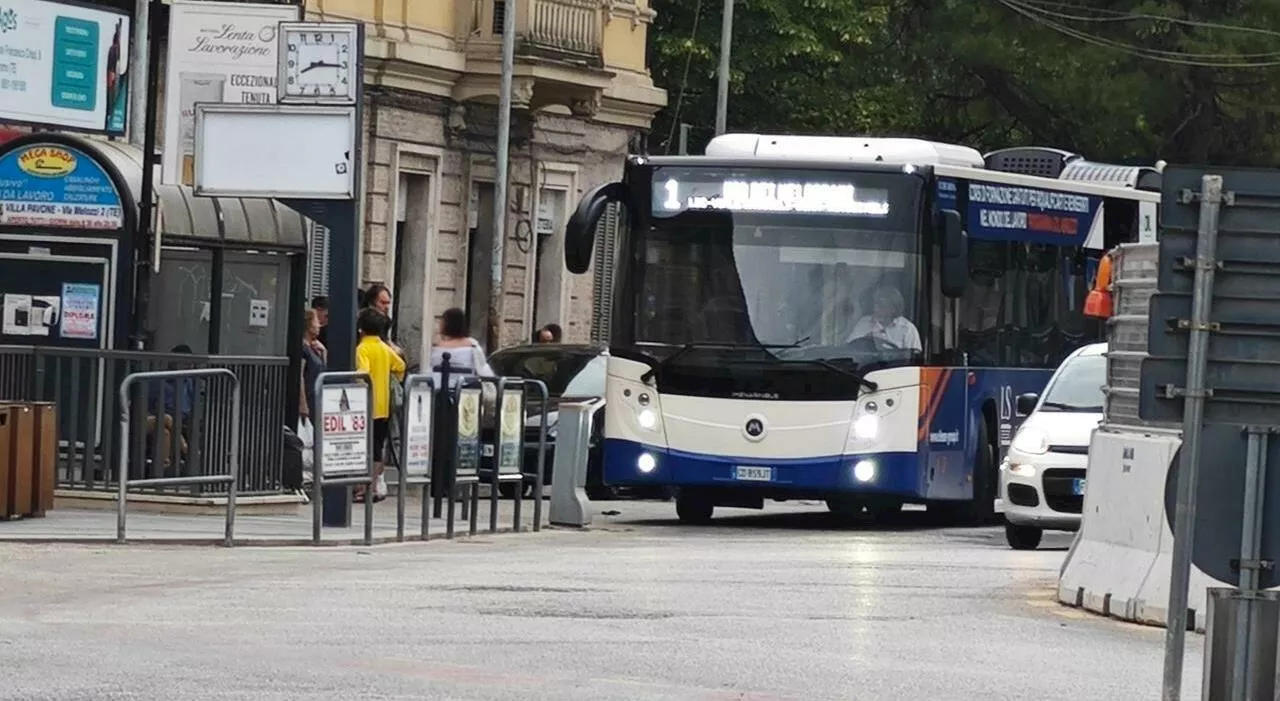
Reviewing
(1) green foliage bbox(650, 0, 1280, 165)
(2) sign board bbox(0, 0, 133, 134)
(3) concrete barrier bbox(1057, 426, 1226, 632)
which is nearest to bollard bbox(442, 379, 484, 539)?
(3) concrete barrier bbox(1057, 426, 1226, 632)

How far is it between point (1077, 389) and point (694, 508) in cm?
369

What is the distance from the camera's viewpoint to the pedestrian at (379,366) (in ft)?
78.9

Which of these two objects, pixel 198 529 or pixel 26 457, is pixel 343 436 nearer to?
pixel 198 529

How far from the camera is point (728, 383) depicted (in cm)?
2403

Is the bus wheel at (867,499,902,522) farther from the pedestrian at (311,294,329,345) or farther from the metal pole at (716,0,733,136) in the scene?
the metal pole at (716,0,733,136)

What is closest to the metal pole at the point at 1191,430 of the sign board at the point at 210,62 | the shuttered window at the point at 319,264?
the sign board at the point at 210,62

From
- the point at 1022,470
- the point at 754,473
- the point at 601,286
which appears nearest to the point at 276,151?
the point at 754,473

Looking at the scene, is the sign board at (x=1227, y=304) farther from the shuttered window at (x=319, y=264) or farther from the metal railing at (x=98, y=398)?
the shuttered window at (x=319, y=264)

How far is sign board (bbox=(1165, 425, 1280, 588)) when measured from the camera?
33.9 ft

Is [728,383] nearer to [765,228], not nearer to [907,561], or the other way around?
[765,228]

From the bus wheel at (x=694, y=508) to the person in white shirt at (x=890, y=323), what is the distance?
224cm

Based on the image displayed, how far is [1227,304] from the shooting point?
415 inches

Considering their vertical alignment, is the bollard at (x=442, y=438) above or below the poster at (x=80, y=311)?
below

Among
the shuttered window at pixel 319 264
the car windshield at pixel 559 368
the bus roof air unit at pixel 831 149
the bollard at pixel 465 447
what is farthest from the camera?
the shuttered window at pixel 319 264
